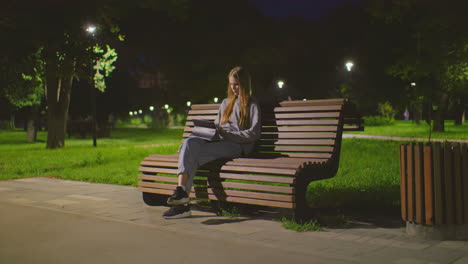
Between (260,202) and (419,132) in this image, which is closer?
(260,202)

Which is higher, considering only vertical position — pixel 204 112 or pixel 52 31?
pixel 52 31

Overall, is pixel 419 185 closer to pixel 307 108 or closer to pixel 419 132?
pixel 307 108

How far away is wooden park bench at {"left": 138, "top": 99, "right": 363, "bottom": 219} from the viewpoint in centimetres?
604

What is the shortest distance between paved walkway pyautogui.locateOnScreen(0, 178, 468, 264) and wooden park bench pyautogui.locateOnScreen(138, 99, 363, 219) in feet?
1.00

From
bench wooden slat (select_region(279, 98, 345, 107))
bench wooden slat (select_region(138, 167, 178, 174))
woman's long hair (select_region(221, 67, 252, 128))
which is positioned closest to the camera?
bench wooden slat (select_region(279, 98, 345, 107))

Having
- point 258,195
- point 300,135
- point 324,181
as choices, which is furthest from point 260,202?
point 324,181

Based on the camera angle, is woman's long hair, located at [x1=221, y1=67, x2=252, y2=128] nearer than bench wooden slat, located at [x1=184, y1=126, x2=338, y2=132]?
No

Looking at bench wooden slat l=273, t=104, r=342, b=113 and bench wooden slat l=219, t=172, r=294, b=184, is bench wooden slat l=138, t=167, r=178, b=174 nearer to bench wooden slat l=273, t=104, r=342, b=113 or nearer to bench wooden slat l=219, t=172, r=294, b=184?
bench wooden slat l=219, t=172, r=294, b=184

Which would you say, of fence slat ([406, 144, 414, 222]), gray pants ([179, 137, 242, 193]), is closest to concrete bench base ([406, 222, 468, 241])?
fence slat ([406, 144, 414, 222])

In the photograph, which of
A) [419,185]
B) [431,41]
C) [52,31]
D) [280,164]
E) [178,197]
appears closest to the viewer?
[419,185]

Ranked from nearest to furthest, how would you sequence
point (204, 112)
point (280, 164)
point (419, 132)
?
point (280, 164) < point (204, 112) < point (419, 132)

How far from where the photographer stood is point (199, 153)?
22.4ft

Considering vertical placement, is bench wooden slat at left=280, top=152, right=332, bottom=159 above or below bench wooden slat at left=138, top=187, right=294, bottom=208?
above

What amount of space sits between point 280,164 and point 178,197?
4.04ft
